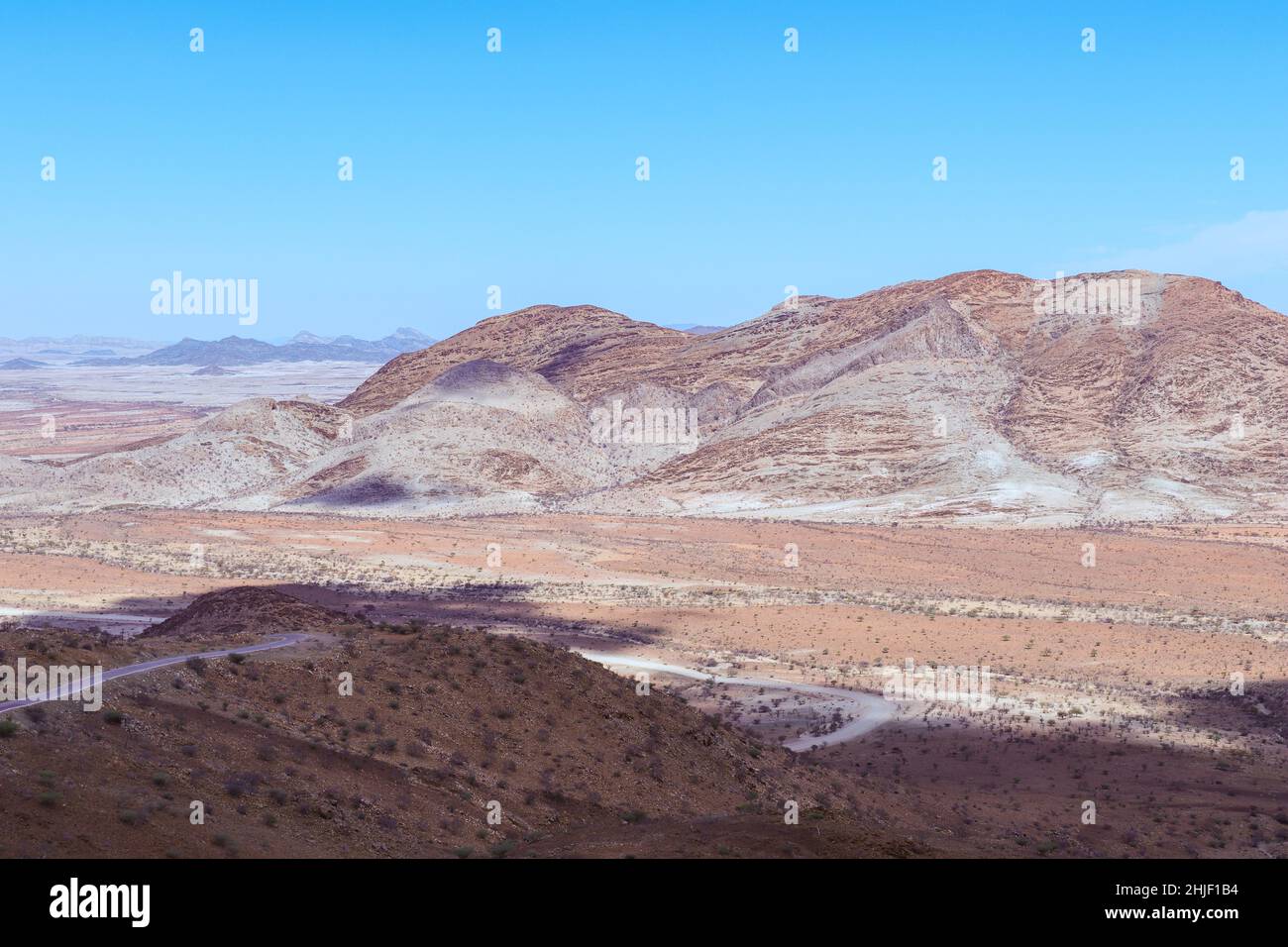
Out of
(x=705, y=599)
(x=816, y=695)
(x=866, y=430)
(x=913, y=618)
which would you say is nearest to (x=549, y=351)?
(x=866, y=430)

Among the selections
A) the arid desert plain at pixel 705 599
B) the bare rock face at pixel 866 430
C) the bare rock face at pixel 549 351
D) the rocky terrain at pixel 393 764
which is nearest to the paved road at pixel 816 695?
the arid desert plain at pixel 705 599

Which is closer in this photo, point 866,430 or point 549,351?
point 866,430

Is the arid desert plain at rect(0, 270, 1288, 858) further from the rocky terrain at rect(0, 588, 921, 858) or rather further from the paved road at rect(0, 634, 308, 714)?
the paved road at rect(0, 634, 308, 714)

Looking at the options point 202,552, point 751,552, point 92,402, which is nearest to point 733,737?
point 751,552

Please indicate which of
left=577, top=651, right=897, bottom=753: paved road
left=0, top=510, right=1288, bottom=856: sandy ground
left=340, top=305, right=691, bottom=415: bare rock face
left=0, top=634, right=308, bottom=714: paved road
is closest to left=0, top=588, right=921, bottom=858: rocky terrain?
left=0, top=634, right=308, bottom=714: paved road

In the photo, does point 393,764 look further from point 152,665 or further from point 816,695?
point 816,695
